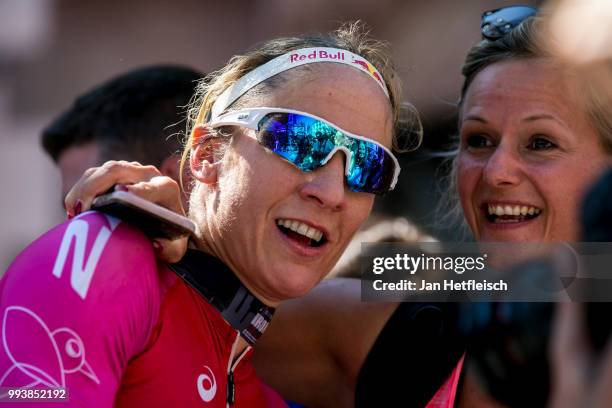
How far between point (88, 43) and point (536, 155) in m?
7.96

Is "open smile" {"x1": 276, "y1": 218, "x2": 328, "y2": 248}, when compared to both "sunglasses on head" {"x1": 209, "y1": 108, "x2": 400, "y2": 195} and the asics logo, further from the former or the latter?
the asics logo

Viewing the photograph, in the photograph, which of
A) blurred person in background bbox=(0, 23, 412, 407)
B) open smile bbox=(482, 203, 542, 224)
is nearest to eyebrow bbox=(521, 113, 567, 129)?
open smile bbox=(482, 203, 542, 224)

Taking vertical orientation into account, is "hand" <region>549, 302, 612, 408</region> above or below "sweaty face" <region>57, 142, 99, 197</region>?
A: above

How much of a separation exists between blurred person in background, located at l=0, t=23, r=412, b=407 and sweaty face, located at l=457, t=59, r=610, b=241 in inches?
16.7

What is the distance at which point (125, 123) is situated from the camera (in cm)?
431

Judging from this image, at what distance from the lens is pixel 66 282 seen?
2.13 m

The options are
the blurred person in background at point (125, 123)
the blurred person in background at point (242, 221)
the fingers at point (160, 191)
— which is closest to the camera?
the blurred person in background at point (242, 221)

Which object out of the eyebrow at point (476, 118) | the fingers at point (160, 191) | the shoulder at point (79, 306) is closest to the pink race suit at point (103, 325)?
the shoulder at point (79, 306)

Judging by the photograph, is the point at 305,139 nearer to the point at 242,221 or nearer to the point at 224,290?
the point at 242,221

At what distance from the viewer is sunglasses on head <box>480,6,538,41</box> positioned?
3.40 metres

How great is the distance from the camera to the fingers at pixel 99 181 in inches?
97.4

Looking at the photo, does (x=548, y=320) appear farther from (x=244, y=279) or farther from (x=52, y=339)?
(x=244, y=279)

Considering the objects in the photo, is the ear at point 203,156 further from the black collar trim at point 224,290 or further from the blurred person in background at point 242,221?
the black collar trim at point 224,290

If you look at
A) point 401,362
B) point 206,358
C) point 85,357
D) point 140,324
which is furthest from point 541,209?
point 85,357
